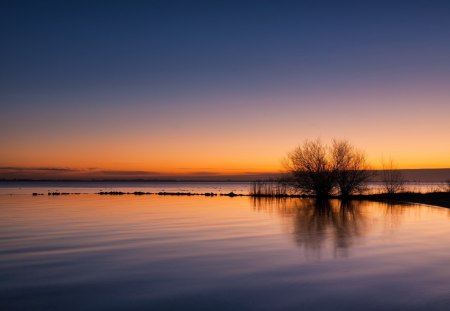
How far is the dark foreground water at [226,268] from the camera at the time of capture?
8273 millimetres

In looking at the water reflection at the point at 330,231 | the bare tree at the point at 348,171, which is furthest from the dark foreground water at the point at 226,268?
the bare tree at the point at 348,171

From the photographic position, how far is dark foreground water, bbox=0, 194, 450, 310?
8.27m

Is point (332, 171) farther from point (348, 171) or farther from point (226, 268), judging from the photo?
point (226, 268)

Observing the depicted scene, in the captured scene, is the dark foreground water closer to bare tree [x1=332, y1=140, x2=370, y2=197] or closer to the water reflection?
the water reflection

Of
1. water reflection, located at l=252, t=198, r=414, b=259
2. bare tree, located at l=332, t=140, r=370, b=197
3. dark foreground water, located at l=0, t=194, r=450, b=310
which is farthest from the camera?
bare tree, located at l=332, t=140, r=370, b=197

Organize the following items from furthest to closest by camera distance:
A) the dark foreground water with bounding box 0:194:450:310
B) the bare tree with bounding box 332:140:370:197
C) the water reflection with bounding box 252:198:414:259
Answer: the bare tree with bounding box 332:140:370:197 → the water reflection with bounding box 252:198:414:259 → the dark foreground water with bounding box 0:194:450:310

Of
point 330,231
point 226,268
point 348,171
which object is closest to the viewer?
point 226,268

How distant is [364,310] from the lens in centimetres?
761

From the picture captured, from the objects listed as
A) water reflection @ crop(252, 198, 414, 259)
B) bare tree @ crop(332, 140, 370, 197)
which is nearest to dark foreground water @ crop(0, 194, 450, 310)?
water reflection @ crop(252, 198, 414, 259)

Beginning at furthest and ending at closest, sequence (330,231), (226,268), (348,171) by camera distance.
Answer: (348,171) < (330,231) < (226,268)

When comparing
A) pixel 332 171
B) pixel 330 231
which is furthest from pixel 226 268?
pixel 332 171

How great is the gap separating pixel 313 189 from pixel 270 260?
120 ft

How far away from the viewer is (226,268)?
11.3 meters

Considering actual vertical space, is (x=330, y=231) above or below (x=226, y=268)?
above
